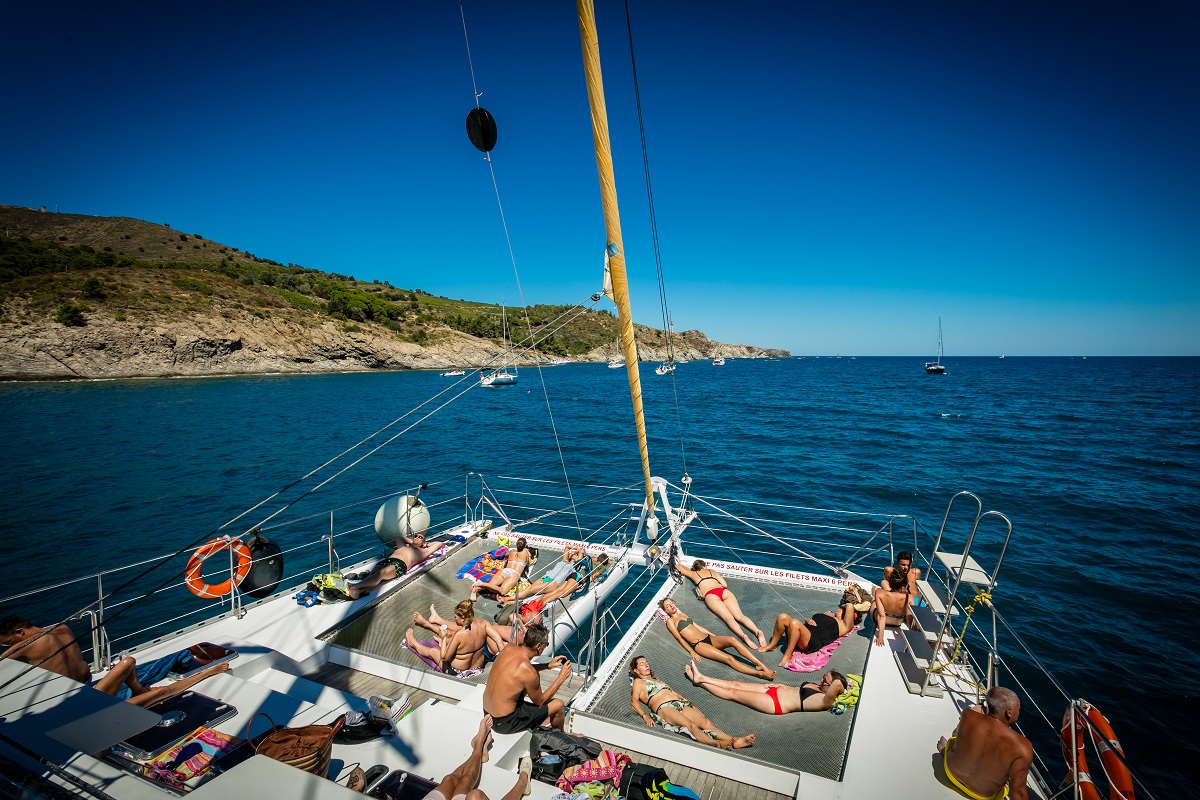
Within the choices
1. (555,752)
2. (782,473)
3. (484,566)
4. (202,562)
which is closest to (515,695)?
(555,752)

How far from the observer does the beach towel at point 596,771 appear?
4383mm

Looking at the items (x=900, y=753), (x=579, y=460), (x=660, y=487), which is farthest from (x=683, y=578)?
(x=579, y=460)

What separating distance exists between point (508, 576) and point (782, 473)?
19.7 m

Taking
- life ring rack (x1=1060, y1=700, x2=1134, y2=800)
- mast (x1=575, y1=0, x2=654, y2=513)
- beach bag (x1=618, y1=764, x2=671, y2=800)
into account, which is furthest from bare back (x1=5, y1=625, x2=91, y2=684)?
life ring rack (x1=1060, y1=700, x2=1134, y2=800)

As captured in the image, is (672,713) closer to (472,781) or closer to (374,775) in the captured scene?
(472,781)

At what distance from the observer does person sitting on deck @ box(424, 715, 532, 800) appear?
351cm

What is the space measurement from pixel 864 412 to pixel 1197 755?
144 feet

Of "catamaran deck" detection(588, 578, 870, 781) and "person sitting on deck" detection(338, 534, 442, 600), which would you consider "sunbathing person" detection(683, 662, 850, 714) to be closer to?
"catamaran deck" detection(588, 578, 870, 781)

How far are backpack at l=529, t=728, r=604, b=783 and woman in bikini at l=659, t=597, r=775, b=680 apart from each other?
277 centimetres

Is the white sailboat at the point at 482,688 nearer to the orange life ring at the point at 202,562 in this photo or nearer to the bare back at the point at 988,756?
the orange life ring at the point at 202,562

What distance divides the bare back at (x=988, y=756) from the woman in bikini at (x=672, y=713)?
1946 millimetres

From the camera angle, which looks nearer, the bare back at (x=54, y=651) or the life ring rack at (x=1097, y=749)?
the life ring rack at (x=1097, y=749)

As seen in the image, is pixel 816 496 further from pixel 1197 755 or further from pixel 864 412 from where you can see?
pixel 864 412

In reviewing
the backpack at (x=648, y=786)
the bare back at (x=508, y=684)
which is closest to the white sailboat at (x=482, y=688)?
the bare back at (x=508, y=684)
